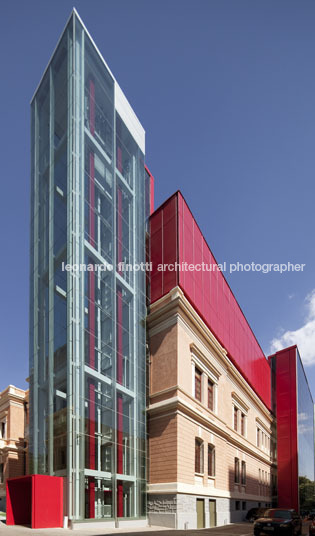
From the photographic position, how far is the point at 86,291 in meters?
26.7

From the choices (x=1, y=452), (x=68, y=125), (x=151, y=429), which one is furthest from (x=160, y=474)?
(x=1, y=452)

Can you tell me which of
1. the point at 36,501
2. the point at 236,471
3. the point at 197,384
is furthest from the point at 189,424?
the point at 236,471

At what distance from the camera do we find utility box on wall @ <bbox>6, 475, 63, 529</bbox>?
71.6 feet

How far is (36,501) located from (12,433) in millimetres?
27396

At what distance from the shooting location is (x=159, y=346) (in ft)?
100

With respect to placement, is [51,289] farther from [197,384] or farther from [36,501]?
[197,384]

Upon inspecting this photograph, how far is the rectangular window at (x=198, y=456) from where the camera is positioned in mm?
30405

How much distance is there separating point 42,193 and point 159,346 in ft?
42.4

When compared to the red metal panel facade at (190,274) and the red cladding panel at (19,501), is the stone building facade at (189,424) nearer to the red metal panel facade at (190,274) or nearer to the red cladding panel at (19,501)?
the red metal panel facade at (190,274)

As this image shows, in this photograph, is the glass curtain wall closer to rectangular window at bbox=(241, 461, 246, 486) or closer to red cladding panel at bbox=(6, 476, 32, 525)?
rectangular window at bbox=(241, 461, 246, 486)

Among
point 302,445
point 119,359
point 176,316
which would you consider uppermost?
point 176,316

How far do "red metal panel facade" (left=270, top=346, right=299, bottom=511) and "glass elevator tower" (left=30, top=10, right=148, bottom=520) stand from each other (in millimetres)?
35855

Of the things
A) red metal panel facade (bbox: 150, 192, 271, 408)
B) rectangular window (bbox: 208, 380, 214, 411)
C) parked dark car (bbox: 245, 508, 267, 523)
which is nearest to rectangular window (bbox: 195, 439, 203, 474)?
rectangular window (bbox: 208, 380, 214, 411)

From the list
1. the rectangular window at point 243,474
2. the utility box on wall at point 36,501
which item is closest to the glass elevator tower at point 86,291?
the utility box on wall at point 36,501
